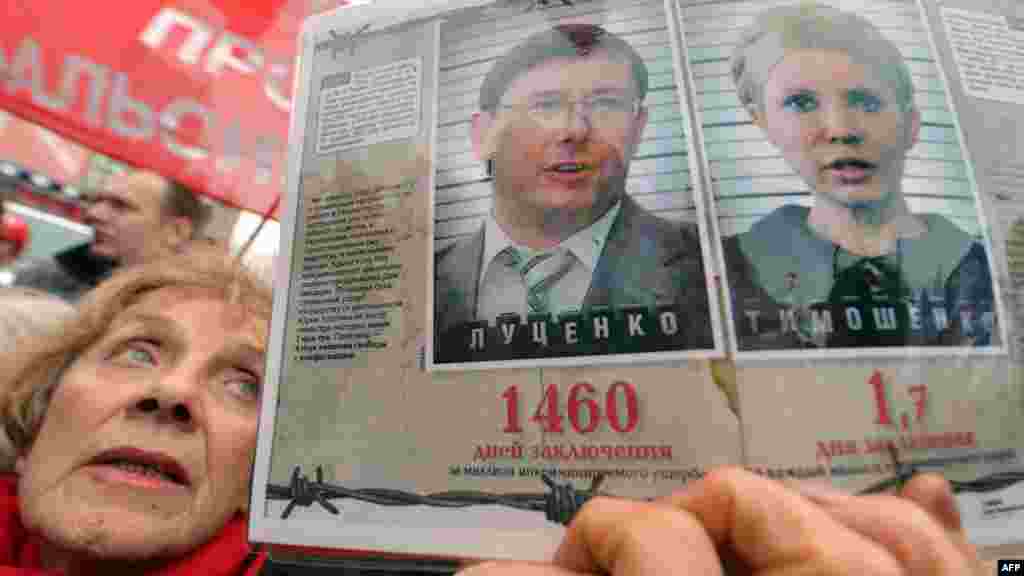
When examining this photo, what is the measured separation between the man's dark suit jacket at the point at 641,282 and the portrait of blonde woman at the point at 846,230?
18 millimetres

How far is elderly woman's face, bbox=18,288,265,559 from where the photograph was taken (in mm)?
390

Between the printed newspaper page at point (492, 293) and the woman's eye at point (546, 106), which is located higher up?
the woman's eye at point (546, 106)

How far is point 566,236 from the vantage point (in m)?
0.30

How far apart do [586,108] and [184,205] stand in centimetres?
82

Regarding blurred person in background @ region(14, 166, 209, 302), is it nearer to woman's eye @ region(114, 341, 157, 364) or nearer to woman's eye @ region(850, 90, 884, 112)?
woman's eye @ region(114, 341, 157, 364)

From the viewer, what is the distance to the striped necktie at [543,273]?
0.30 m

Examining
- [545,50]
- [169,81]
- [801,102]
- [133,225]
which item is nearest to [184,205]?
[133,225]

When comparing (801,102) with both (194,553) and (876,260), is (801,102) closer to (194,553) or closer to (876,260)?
(876,260)

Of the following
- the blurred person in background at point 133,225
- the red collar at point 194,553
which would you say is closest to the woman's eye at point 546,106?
the red collar at point 194,553

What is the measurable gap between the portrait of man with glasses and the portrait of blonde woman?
0.11 ft

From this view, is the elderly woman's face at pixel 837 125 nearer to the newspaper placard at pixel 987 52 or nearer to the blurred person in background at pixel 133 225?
the newspaper placard at pixel 987 52

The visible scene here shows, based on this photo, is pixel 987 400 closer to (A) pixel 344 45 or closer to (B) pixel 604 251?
A: (B) pixel 604 251

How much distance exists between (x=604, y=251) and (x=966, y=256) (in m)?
0.17

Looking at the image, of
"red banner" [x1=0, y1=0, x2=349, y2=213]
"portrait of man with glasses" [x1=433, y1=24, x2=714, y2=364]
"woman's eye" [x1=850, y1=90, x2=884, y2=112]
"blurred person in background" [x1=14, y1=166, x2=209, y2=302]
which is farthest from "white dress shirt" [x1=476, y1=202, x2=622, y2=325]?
"blurred person in background" [x1=14, y1=166, x2=209, y2=302]
